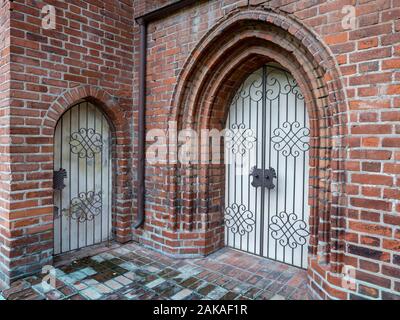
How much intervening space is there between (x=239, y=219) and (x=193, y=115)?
4.66 feet

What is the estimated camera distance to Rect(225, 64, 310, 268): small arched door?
303 centimetres

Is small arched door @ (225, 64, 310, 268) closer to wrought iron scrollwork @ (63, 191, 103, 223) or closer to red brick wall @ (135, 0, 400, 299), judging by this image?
red brick wall @ (135, 0, 400, 299)

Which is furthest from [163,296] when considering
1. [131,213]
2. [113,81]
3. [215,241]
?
A: [113,81]

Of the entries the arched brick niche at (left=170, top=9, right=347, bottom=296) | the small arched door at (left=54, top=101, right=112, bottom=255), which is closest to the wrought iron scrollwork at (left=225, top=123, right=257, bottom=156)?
the arched brick niche at (left=170, top=9, right=347, bottom=296)

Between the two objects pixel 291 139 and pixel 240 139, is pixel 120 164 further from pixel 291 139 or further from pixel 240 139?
pixel 291 139

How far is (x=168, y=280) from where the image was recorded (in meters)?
2.83

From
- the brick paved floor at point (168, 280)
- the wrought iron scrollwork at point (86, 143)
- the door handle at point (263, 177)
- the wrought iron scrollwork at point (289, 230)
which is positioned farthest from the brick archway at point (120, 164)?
A: the wrought iron scrollwork at point (289, 230)

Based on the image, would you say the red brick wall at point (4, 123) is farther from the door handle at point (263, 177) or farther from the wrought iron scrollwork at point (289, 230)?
the wrought iron scrollwork at point (289, 230)

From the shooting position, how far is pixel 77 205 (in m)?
3.54

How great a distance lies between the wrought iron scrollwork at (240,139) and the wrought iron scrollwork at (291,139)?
0.95 ft

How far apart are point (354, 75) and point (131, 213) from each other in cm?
310

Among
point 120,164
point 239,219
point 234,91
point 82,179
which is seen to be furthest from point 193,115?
point 82,179

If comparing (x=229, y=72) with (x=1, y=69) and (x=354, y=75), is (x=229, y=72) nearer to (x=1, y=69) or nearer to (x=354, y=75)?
(x=354, y=75)

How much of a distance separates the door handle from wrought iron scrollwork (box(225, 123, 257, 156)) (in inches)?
11.9
